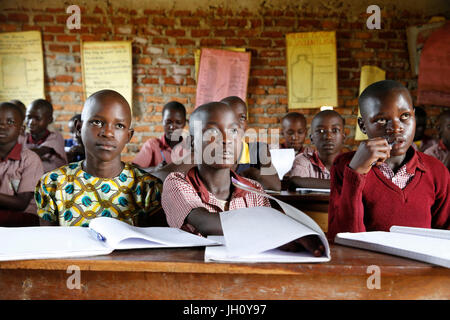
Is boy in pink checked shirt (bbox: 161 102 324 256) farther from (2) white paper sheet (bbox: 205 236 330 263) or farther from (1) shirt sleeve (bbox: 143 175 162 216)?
(2) white paper sheet (bbox: 205 236 330 263)

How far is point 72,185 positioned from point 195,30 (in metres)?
3.17

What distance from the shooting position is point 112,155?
4.61 feet

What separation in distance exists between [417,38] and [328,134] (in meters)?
2.18

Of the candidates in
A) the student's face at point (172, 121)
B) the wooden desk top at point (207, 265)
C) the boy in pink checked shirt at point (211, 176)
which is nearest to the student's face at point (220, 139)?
the boy in pink checked shirt at point (211, 176)

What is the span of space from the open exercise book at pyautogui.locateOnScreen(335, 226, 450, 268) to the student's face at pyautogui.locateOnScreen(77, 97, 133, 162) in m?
0.84

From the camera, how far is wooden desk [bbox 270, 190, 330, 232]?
194 cm

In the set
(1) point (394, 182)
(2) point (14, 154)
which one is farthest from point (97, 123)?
(2) point (14, 154)

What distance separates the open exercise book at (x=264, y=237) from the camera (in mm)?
687

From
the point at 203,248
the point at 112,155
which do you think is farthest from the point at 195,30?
the point at 203,248

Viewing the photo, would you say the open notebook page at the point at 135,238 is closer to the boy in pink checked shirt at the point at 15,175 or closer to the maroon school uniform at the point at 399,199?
the maroon school uniform at the point at 399,199

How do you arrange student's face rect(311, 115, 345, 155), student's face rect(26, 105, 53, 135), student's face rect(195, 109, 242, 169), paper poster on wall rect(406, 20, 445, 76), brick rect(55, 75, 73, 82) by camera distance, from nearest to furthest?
student's face rect(195, 109, 242, 169), student's face rect(311, 115, 345, 155), student's face rect(26, 105, 53, 135), paper poster on wall rect(406, 20, 445, 76), brick rect(55, 75, 73, 82)

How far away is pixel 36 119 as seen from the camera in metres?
3.62

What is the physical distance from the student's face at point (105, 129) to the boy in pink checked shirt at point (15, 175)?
83 cm

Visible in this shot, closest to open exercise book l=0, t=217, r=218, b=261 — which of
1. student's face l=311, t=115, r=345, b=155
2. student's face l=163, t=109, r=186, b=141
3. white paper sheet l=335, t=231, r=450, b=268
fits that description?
white paper sheet l=335, t=231, r=450, b=268
